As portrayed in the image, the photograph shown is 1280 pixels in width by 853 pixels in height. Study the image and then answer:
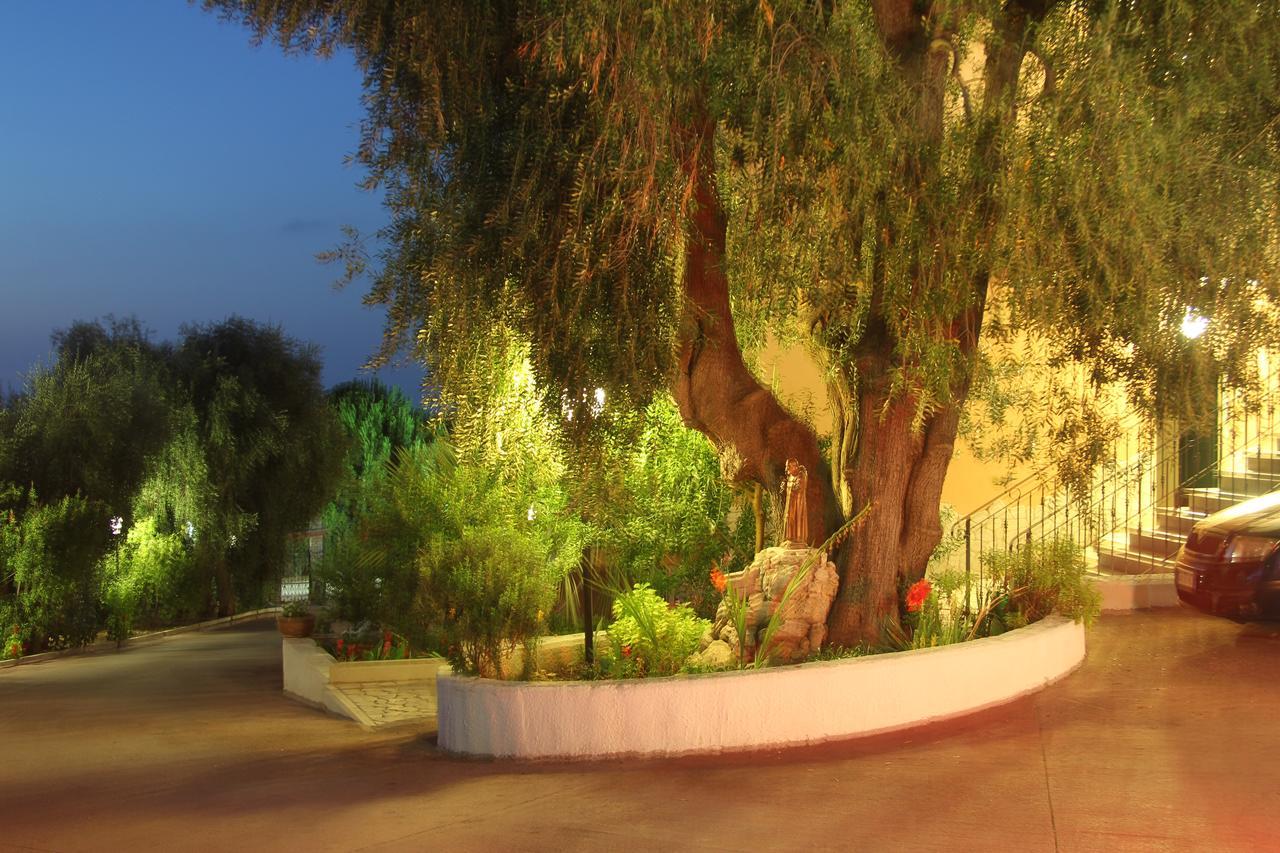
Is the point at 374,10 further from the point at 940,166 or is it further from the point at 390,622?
the point at 390,622

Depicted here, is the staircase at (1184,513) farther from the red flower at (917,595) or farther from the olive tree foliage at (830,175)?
the olive tree foliage at (830,175)

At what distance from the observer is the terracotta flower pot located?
15.1 metres

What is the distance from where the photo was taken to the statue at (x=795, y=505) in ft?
32.6

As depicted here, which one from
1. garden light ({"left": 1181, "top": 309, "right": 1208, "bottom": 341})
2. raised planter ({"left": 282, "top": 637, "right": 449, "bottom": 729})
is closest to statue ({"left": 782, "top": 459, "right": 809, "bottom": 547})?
garden light ({"left": 1181, "top": 309, "right": 1208, "bottom": 341})

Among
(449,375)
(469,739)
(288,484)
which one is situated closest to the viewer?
(469,739)

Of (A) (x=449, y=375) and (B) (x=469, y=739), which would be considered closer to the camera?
(B) (x=469, y=739)

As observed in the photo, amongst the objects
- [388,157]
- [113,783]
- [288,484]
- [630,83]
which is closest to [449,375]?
[388,157]

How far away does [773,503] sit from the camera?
1021 cm

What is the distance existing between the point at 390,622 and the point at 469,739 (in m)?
5.25

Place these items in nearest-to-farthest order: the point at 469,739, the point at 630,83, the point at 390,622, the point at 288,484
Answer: the point at 630,83 → the point at 469,739 → the point at 390,622 → the point at 288,484

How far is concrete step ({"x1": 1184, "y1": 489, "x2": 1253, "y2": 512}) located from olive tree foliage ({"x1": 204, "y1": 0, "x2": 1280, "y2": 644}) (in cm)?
435

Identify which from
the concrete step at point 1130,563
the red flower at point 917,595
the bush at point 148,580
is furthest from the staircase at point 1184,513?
the bush at point 148,580

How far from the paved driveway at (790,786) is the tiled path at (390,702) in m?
0.51

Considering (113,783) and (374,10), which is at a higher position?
(374,10)
